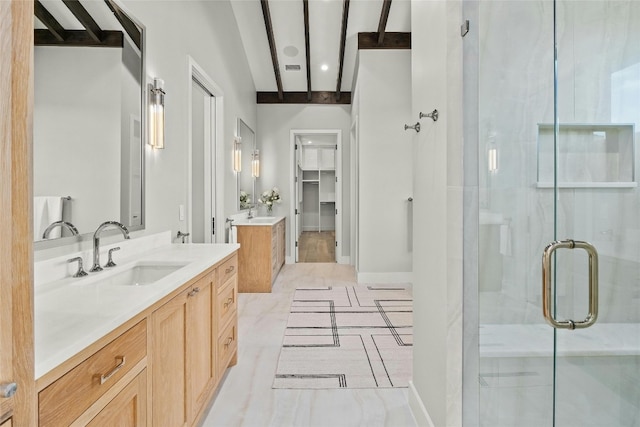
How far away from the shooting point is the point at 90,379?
2.98 ft

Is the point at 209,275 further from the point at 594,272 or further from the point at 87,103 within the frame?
the point at 594,272

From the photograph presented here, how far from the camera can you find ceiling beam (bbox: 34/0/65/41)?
137 cm

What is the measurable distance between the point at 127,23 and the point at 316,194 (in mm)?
9167

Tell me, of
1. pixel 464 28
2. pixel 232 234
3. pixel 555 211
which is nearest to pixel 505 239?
pixel 555 211

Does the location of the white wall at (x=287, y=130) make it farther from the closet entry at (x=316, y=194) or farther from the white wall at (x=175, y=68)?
the white wall at (x=175, y=68)

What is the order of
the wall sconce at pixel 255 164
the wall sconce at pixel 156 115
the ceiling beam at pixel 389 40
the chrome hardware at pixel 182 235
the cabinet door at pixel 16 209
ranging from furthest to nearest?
the wall sconce at pixel 255 164 < the ceiling beam at pixel 389 40 < the chrome hardware at pixel 182 235 < the wall sconce at pixel 156 115 < the cabinet door at pixel 16 209

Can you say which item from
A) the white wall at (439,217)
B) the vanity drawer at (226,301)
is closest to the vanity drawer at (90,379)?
the vanity drawer at (226,301)

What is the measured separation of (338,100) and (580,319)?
5707mm

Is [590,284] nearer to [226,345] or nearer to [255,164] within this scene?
[226,345]

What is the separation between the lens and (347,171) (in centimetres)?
627

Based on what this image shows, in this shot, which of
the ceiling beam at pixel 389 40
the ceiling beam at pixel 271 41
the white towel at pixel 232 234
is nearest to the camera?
the white towel at pixel 232 234

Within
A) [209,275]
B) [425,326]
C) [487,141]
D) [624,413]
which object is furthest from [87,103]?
[624,413]

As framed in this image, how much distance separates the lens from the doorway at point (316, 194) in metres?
6.34

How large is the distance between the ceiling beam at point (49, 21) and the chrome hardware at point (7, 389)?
1.43 metres
